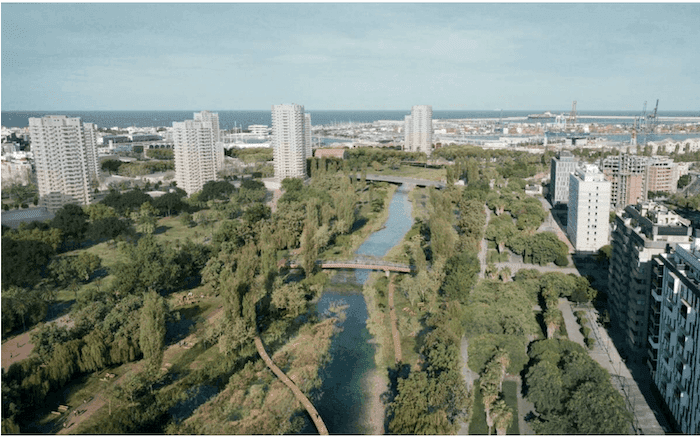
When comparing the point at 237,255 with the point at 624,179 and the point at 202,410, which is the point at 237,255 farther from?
the point at 624,179

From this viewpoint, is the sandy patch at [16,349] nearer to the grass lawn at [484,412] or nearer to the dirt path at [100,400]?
the dirt path at [100,400]

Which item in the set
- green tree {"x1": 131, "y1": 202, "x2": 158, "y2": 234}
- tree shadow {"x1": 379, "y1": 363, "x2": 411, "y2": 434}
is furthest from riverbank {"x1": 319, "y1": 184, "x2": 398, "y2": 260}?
green tree {"x1": 131, "y1": 202, "x2": 158, "y2": 234}

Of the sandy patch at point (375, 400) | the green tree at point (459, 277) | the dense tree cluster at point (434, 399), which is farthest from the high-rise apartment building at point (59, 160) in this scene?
the dense tree cluster at point (434, 399)

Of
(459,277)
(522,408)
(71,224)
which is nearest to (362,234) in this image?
(459,277)

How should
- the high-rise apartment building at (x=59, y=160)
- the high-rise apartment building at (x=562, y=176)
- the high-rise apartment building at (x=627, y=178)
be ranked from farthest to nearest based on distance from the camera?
the high-rise apartment building at (x=562, y=176)
the high-rise apartment building at (x=59, y=160)
the high-rise apartment building at (x=627, y=178)

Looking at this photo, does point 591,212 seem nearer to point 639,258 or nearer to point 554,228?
point 554,228

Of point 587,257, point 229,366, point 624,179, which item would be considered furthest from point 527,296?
point 624,179

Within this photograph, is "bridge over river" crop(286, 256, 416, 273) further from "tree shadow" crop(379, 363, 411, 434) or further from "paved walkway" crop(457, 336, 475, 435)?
"tree shadow" crop(379, 363, 411, 434)
